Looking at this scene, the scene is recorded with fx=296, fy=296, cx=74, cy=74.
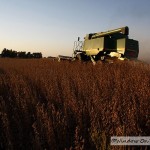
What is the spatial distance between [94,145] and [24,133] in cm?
126

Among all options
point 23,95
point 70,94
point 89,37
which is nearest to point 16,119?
point 70,94

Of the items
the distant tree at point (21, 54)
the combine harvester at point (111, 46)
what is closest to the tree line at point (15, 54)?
the distant tree at point (21, 54)

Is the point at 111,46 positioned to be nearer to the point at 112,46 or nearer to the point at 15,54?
the point at 112,46

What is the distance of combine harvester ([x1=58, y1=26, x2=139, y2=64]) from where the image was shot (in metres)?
15.5

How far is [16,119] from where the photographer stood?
4.65m

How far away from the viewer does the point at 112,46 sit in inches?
650

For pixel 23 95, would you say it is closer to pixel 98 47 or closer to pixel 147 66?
pixel 147 66

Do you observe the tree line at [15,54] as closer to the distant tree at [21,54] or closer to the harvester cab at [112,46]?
the distant tree at [21,54]

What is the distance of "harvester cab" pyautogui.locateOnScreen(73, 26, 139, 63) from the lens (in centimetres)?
1546

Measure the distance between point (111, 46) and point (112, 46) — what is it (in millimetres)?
56

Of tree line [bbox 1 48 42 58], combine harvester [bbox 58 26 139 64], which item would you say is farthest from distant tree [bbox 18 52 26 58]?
combine harvester [bbox 58 26 139 64]

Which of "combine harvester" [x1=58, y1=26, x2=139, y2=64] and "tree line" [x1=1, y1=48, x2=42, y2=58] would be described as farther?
"tree line" [x1=1, y1=48, x2=42, y2=58]

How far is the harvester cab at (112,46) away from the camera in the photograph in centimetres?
1546

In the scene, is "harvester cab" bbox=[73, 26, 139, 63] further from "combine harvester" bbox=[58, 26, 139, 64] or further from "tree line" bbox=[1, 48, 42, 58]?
"tree line" bbox=[1, 48, 42, 58]
